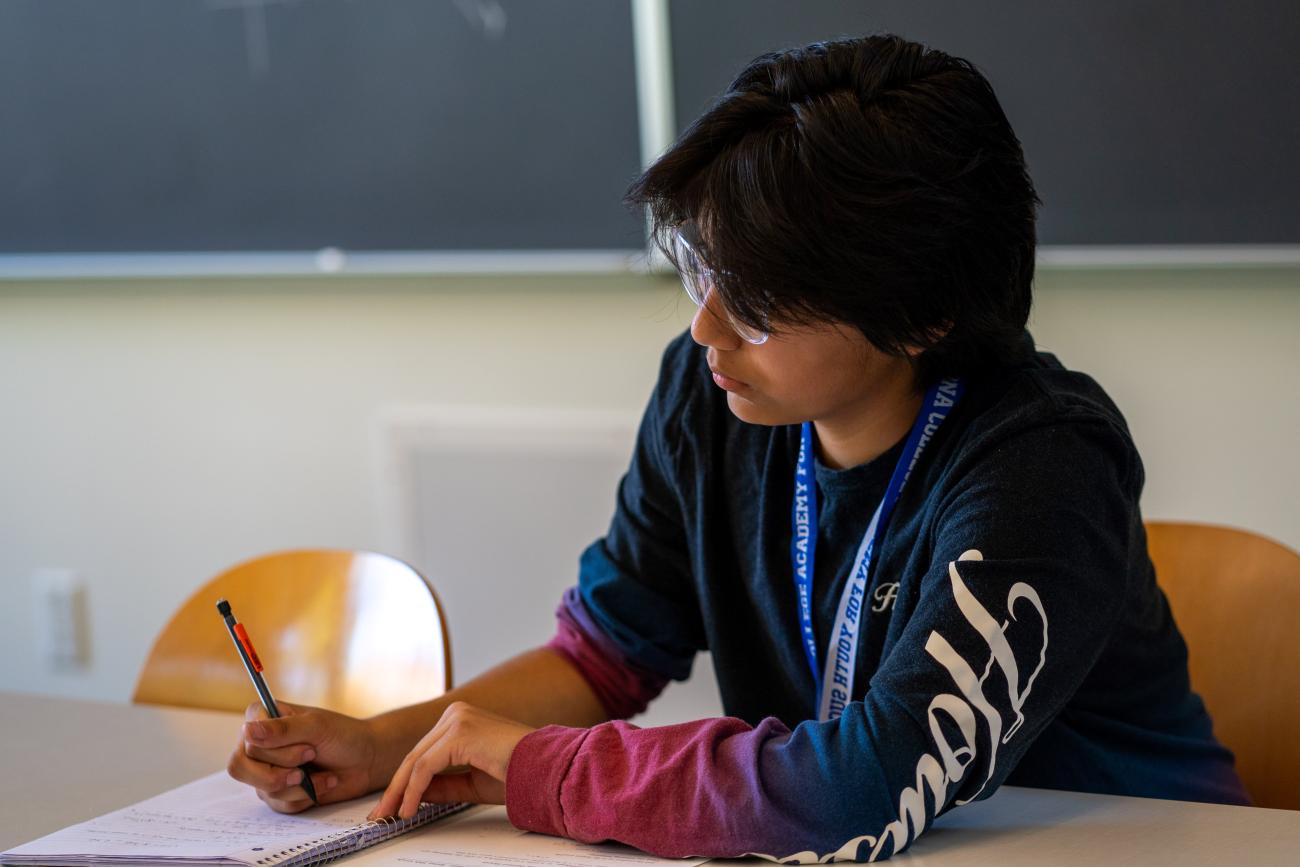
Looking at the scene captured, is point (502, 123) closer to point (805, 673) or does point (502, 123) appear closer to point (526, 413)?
point (526, 413)

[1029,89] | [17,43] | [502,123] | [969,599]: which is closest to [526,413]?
[502,123]

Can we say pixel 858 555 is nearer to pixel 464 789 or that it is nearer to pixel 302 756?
pixel 464 789

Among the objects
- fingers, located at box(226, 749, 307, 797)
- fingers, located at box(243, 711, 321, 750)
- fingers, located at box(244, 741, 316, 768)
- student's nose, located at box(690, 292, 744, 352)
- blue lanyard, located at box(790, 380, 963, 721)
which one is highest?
student's nose, located at box(690, 292, 744, 352)

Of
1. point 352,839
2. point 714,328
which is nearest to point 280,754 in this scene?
point 352,839

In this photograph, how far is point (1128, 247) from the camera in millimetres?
1754

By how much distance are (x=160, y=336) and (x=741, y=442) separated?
1.55 meters

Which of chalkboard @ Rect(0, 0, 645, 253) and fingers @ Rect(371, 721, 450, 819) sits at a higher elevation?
chalkboard @ Rect(0, 0, 645, 253)

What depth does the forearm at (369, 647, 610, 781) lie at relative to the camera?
47.3 inches

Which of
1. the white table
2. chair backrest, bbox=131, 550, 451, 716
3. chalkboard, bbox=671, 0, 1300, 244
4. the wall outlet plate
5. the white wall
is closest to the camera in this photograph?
the white table

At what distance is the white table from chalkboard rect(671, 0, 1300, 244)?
895mm

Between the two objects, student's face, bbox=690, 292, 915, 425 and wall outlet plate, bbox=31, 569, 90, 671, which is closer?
student's face, bbox=690, 292, 915, 425

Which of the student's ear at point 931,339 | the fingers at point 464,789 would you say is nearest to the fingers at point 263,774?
the fingers at point 464,789

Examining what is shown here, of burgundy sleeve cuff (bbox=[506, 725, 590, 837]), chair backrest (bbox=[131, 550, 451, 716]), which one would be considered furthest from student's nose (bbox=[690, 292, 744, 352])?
chair backrest (bbox=[131, 550, 451, 716])

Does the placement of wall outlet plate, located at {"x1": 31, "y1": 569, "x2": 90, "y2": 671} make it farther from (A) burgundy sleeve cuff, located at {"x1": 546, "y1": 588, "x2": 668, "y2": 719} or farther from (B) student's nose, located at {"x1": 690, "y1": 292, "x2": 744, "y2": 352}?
(B) student's nose, located at {"x1": 690, "y1": 292, "x2": 744, "y2": 352}
